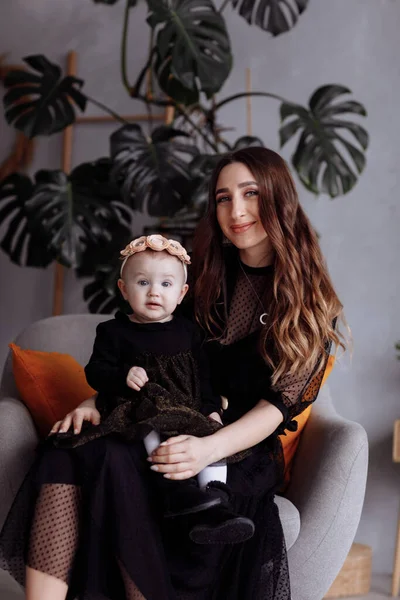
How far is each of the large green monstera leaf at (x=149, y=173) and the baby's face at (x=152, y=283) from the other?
40.1 inches

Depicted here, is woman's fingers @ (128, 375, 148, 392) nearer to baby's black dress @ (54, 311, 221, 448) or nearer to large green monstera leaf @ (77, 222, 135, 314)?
baby's black dress @ (54, 311, 221, 448)

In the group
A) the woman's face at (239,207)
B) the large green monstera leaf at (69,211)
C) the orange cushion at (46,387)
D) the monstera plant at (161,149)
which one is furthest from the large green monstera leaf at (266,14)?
the orange cushion at (46,387)

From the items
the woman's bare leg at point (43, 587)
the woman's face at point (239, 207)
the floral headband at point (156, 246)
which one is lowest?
the woman's bare leg at point (43, 587)

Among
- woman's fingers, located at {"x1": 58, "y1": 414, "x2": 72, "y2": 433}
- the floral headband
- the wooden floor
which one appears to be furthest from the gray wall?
woman's fingers, located at {"x1": 58, "y1": 414, "x2": 72, "y2": 433}

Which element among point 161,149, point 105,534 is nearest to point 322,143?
point 161,149

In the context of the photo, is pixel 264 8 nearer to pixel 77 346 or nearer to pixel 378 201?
pixel 378 201

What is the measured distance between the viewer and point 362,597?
275cm

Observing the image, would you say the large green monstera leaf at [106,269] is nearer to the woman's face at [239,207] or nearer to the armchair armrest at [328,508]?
the woman's face at [239,207]

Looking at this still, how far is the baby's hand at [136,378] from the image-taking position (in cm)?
168

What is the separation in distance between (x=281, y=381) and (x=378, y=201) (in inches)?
61.9

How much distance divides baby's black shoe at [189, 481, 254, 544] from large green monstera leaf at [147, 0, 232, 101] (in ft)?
5.36

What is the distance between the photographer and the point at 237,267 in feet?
6.93

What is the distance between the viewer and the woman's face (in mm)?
1939

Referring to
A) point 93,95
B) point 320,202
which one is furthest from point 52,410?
point 93,95
